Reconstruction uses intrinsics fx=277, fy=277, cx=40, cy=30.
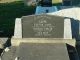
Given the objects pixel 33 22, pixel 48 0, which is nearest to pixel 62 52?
pixel 33 22

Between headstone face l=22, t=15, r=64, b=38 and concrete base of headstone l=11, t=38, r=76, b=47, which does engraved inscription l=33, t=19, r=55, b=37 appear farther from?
concrete base of headstone l=11, t=38, r=76, b=47

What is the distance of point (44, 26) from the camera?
929 centimetres

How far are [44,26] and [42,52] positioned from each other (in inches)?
47.4

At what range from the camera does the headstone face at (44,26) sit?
365 inches

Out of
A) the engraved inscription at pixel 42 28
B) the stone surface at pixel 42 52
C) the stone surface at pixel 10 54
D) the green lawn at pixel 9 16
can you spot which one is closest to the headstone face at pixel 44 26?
the engraved inscription at pixel 42 28

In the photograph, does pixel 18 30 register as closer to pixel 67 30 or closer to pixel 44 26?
pixel 44 26

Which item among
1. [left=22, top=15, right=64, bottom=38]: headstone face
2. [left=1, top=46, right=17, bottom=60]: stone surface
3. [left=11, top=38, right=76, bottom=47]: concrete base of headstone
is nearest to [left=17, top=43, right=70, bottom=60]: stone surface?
[left=11, top=38, right=76, bottom=47]: concrete base of headstone

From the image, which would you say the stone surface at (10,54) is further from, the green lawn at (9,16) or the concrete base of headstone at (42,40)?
the green lawn at (9,16)

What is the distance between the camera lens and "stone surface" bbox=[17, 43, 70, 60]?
8016 mm

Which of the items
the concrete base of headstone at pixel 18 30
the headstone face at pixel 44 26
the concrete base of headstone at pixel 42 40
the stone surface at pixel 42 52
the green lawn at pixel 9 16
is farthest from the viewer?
the green lawn at pixel 9 16

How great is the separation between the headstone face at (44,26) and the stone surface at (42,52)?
1.54ft

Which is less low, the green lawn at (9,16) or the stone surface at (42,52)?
the green lawn at (9,16)

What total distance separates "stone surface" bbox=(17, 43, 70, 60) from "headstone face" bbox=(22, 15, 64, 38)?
468 mm

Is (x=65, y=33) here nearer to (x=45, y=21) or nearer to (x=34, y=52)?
(x=45, y=21)
